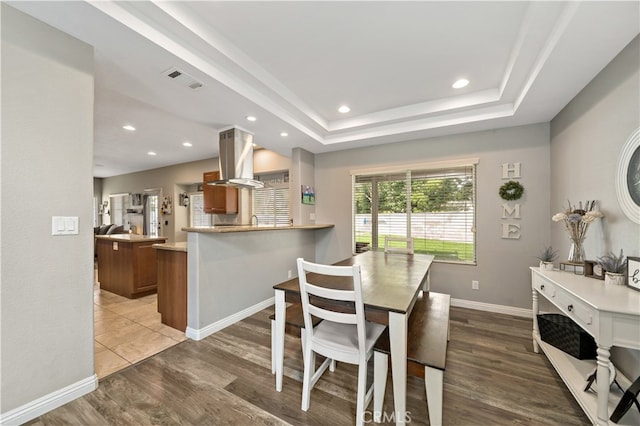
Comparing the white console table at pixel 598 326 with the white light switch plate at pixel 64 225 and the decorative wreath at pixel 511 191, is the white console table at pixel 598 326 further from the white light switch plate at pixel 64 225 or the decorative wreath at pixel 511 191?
the white light switch plate at pixel 64 225

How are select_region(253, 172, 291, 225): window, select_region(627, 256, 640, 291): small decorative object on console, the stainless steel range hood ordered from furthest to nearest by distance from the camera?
1. select_region(253, 172, 291, 225): window
2. the stainless steel range hood
3. select_region(627, 256, 640, 291): small decorative object on console

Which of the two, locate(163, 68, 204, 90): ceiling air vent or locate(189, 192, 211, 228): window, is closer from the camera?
locate(163, 68, 204, 90): ceiling air vent

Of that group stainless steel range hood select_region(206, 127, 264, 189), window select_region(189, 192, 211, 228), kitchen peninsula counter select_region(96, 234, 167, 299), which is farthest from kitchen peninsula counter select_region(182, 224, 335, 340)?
window select_region(189, 192, 211, 228)

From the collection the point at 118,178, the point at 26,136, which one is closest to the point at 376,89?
the point at 26,136

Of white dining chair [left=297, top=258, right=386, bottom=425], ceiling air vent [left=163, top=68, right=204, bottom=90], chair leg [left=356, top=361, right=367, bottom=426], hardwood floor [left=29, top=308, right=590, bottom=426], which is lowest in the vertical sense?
hardwood floor [left=29, top=308, right=590, bottom=426]

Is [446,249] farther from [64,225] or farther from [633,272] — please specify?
[64,225]

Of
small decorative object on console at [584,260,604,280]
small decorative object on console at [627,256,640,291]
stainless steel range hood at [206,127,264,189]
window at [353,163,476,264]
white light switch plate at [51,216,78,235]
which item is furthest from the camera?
window at [353,163,476,264]

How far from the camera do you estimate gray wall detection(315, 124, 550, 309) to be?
9.74 feet

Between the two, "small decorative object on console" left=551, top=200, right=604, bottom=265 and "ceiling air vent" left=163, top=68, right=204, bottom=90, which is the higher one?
"ceiling air vent" left=163, top=68, right=204, bottom=90

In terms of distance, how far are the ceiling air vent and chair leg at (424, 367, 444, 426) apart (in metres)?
2.71

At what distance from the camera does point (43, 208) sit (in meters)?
1.50

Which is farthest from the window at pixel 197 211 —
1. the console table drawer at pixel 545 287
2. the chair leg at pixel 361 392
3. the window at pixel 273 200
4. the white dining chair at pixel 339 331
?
the console table drawer at pixel 545 287

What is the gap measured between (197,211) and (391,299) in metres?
6.30

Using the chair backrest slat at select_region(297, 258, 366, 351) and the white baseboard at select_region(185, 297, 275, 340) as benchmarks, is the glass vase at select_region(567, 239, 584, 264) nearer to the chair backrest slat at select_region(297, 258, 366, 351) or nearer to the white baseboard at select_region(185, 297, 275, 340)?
the chair backrest slat at select_region(297, 258, 366, 351)
